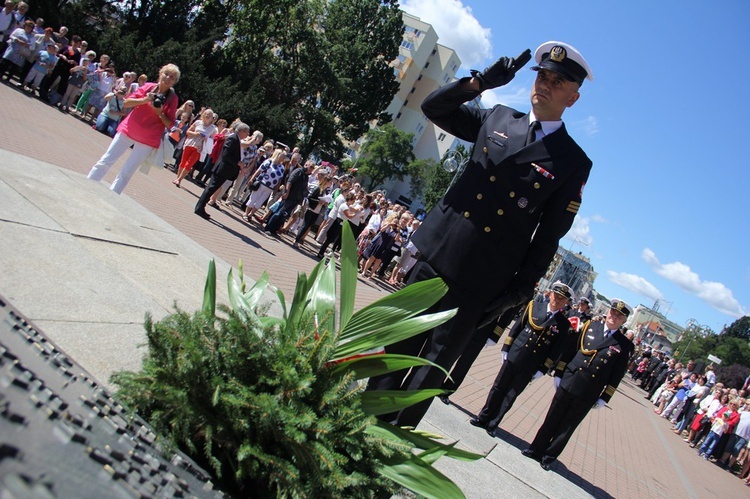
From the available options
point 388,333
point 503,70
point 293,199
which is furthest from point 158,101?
point 293,199

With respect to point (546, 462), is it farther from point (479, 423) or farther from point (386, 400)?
point (386, 400)

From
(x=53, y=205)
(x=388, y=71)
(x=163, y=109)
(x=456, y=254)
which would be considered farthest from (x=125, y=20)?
(x=388, y=71)

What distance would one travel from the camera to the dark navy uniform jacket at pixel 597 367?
659 centimetres

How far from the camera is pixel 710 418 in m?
16.8

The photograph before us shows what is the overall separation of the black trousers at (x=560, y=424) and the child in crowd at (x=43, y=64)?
16202 mm

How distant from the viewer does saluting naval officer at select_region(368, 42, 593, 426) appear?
313 cm

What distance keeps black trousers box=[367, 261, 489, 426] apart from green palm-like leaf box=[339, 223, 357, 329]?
0.79m

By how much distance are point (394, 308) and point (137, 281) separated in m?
1.89

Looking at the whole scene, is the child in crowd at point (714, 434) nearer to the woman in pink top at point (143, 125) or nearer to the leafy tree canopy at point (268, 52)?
the woman in pink top at point (143, 125)

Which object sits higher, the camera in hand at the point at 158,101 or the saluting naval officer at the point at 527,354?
the camera in hand at the point at 158,101

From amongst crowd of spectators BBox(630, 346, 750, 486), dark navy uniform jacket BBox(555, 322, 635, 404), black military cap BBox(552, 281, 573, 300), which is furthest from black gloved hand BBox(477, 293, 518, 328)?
crowd of spectators BBox(630, 346, 750, 486)

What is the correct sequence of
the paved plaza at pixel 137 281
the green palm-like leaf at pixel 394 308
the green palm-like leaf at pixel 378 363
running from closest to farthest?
1. the green palm-like leaf at pixel 378 363
2. the green palm-like leaf at pixel 394 308
3. the paved plaza at pixel 137 281

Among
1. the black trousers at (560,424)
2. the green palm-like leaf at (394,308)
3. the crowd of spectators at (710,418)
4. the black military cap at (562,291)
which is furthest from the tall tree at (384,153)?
the green palm-like leaf at (394,308)

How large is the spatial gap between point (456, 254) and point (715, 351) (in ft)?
192
